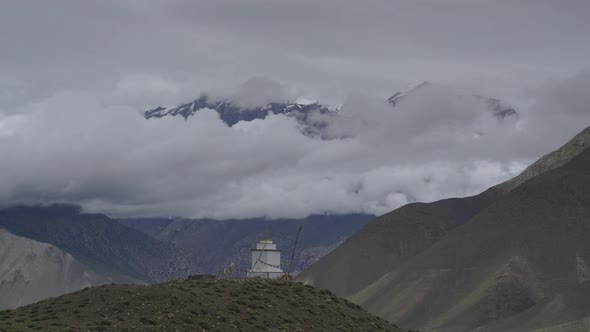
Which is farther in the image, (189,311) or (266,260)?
(266,260)

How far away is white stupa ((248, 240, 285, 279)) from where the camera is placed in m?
102

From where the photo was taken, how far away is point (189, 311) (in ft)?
224

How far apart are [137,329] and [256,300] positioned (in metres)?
14.4

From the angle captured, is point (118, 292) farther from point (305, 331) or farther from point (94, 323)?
point (305, 331)


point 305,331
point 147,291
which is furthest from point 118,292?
point 305,331

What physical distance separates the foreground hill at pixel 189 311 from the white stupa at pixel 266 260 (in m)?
18.8

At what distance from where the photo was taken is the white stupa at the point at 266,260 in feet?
335

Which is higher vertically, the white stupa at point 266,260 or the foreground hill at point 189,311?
the white stupa at point 266,260

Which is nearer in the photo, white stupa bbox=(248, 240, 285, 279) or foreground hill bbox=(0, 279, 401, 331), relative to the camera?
foreground hill bbox=(0, 279, 401, 331)

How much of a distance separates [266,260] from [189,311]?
35.9 m

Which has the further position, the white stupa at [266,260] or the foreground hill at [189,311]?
the white stupa at [266,260]

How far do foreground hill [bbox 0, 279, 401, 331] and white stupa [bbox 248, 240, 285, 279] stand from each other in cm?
1881

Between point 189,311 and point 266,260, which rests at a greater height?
point 266,260

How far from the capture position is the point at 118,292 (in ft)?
230
